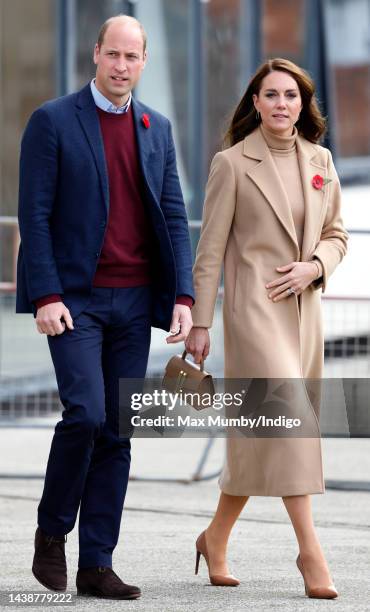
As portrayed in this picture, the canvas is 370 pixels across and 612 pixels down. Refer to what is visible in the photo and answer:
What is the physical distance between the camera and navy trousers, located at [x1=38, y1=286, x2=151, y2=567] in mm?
5215

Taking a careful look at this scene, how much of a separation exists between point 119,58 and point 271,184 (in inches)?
28.2

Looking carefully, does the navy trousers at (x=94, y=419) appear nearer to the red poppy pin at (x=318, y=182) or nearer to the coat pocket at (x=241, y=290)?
the coat pocket at (x=241, y=290)

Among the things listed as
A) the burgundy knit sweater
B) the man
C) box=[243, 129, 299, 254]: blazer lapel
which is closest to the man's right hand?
the man

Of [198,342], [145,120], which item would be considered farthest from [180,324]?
[145,120]

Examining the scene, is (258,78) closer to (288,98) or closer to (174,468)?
(288,98)

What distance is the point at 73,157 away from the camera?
5.27 m

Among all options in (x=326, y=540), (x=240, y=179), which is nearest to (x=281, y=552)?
(x=326, y=540)

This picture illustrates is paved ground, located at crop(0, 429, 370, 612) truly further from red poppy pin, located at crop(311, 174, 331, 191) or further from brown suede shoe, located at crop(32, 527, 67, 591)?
red poppy pin, located at crop(311, 174, 331, 191)

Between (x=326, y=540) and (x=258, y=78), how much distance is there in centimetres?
215

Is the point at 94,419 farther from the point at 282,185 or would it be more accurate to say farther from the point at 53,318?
the point at 282,185

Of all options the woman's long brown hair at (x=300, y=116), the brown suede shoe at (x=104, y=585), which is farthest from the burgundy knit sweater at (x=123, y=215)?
the brown suede shoe at (x=104, y=585)

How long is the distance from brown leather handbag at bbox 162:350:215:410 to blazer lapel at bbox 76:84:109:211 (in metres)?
0.71

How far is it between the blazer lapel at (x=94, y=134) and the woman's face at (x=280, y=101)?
0.66 m

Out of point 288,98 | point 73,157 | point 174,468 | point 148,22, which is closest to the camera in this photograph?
point 73,157
